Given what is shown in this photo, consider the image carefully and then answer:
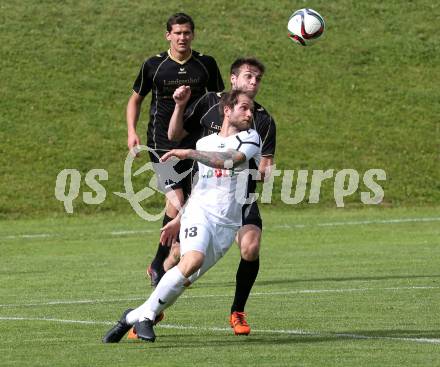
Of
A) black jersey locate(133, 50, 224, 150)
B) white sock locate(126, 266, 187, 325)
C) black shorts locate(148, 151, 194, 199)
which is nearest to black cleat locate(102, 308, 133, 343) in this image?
white sock locate(126, 266, 187, 325)

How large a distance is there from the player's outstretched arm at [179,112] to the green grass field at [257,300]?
5.13 ft

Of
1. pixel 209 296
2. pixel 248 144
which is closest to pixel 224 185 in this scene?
pixel 248 144

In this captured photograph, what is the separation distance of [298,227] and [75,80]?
14.1 metres

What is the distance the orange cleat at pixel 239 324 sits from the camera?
9680mm

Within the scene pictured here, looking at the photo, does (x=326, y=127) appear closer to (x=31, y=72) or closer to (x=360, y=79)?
(x=360, y=79)

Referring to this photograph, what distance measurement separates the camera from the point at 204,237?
29.9 feet

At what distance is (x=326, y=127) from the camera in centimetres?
3338

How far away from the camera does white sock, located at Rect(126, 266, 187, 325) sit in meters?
9.02

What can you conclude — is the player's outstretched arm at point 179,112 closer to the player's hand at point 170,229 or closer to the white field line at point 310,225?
the player's hand at point 170,229

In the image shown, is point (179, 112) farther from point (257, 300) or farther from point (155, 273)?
point (155, 273)

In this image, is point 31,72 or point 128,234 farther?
point 31,72

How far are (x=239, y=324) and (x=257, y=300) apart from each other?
258 cm

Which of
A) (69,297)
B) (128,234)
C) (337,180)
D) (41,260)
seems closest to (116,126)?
(337,180)

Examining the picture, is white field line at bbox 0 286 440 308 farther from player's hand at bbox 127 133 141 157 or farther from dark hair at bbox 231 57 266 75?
dark hair at bbox 231 57 266 75
